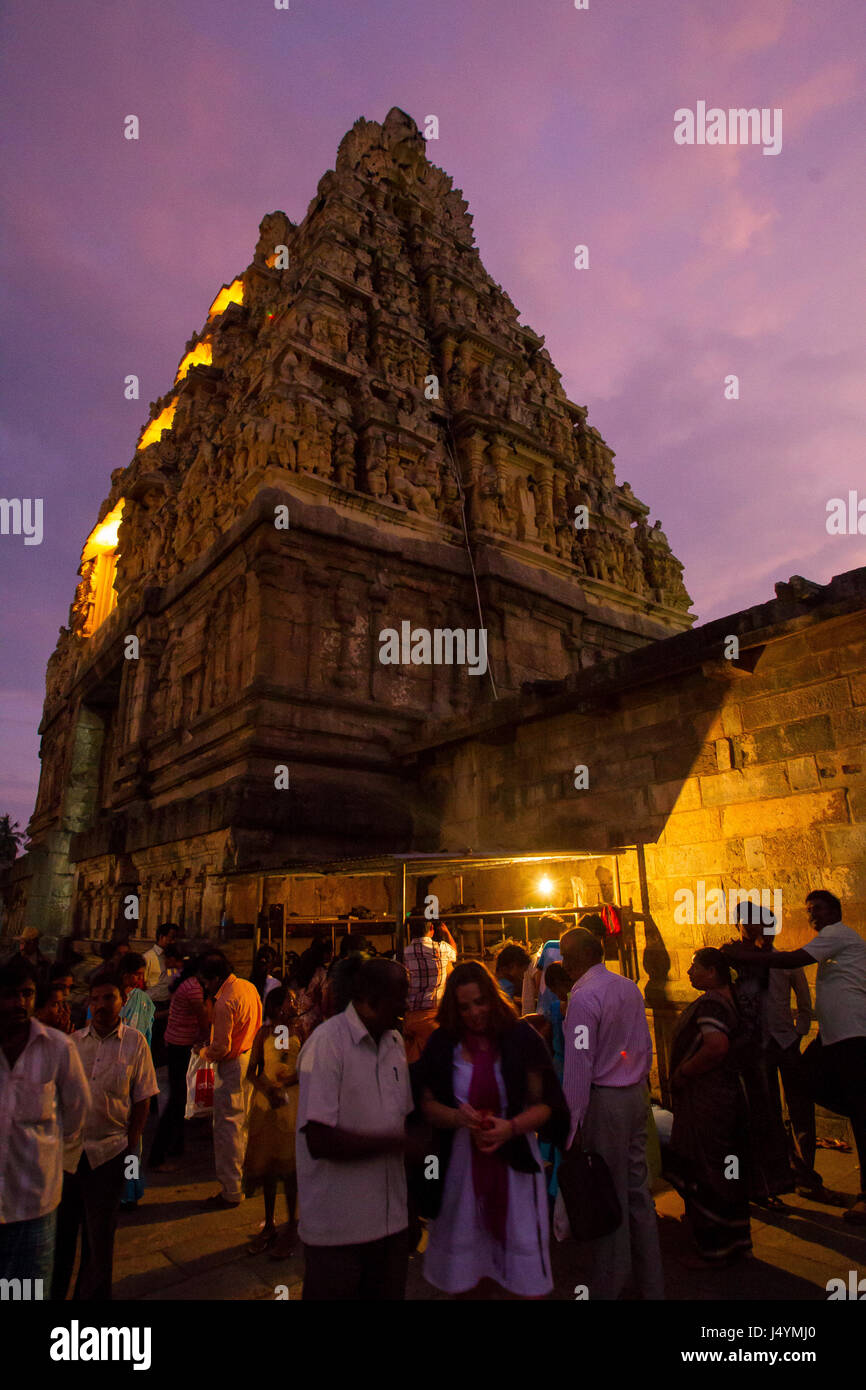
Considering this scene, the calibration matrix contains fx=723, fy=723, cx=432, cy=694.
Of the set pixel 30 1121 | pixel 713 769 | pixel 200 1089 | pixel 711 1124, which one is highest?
pixel 713 769

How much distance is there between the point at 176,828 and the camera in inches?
459

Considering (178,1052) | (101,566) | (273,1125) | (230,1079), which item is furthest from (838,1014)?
(101,566)

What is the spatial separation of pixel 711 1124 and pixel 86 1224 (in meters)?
3.51

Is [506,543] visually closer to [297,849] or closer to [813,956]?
[297,849]

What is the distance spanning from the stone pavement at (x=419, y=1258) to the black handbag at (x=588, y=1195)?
1056 millimetres

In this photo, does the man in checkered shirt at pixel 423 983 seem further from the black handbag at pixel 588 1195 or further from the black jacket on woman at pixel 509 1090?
the black jacket on woman at pixel 509 1090

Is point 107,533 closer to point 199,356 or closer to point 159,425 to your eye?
point 159,425

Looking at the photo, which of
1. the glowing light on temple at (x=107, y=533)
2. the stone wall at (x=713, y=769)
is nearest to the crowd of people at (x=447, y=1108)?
the stone wall at (x=713, y=769)

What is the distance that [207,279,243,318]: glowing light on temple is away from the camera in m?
26.1

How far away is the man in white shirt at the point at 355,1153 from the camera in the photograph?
2672 millimetres

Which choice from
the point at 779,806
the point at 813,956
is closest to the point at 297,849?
the point at 779,806

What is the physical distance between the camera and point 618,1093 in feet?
12.0

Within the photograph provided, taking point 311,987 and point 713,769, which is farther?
point 713,769
